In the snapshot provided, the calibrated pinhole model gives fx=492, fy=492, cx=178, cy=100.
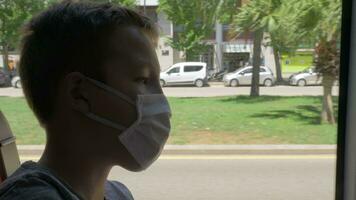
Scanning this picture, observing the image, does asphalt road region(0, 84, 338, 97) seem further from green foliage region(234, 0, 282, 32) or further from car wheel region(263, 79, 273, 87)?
green foliage region(234, 0, 282, 32)

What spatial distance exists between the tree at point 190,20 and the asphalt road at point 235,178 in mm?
744

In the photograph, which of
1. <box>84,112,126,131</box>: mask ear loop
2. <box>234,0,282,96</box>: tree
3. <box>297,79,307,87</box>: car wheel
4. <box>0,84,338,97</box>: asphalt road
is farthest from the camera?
<box>0,84,338,97</box>: asphalt road

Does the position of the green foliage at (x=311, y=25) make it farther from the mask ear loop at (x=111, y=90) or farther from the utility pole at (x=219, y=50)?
the mask ear loop at (x=111, y=90)

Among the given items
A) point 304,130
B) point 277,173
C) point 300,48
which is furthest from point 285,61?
point 277,173

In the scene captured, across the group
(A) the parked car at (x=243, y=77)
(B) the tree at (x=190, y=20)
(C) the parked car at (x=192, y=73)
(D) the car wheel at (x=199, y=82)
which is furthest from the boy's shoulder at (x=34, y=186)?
(A) the parked car at (x=243, y=77)

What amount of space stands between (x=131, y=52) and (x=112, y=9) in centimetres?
7

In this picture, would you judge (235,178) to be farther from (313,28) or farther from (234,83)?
(234,83)

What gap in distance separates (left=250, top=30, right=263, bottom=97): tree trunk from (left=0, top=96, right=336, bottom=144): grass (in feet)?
0.64

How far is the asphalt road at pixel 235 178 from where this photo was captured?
2.72 meters

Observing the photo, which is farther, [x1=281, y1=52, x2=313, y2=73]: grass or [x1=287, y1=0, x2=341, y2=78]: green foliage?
[x1=281, y1=52, x2=313, y2=73]: grass

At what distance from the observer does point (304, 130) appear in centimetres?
434

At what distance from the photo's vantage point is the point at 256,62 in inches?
182

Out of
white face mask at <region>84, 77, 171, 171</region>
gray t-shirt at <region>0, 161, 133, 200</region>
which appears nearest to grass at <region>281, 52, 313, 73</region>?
white face mask at <region>84, 77, 171, 171</region>

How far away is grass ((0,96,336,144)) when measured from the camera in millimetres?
3791
